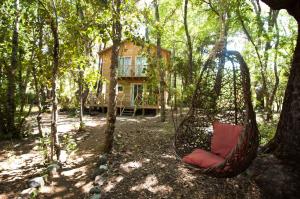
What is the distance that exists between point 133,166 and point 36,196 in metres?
2.33

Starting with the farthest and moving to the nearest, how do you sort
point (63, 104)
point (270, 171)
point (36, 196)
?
point (63, 104) → point (36, 196) → point (270, 171)

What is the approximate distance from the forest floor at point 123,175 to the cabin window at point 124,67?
12.6 m

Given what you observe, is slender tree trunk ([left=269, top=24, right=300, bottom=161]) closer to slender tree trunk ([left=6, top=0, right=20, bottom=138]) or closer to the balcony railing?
slender tree trunk ([left=6, top=0, right=20, bottom=138])

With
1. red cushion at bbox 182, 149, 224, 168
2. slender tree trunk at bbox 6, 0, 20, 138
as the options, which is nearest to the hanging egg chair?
red cushion at bbox 182, 149, 224, 168

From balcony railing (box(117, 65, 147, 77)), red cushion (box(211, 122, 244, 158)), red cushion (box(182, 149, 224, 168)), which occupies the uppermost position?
balcony railing (box(117, 65, 147, 77))

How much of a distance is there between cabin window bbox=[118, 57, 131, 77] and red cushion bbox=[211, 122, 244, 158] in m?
16.3

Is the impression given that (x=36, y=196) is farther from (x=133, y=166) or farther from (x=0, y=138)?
(x=0, y=138)

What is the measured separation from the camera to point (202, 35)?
77.2 ft

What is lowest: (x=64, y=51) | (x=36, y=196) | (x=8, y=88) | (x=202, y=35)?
(x=36, y=196)

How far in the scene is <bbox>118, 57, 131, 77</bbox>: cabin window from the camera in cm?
2175

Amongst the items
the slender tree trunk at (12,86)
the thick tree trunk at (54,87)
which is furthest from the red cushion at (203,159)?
the slender tree trunk at (12,86)

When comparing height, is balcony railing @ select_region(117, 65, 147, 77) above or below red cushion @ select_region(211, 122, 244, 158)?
above

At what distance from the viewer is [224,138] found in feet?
18.3

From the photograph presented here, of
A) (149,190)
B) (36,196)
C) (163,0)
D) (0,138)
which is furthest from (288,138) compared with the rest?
(163,0)
